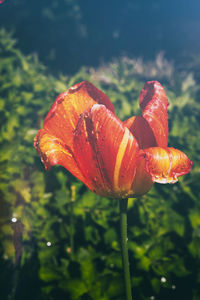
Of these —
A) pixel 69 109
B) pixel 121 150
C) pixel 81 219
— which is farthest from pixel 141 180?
pixel 81 219

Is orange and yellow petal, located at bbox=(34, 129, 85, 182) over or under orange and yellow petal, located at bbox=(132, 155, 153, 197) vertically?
over

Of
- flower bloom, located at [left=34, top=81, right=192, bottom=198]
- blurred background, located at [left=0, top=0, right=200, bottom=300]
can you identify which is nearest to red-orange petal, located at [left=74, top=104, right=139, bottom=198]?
flower bloom, located at [left=34, top=81, right=192, bottom=198]

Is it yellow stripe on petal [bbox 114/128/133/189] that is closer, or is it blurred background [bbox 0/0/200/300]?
yellow stripe on petal [bbox 114/128/133/189]

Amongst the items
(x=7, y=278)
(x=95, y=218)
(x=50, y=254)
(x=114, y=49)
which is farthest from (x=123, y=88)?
(x=114, y=49)

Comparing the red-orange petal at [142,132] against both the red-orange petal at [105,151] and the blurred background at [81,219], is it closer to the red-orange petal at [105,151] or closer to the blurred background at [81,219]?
the red-orange petal at [105,151]

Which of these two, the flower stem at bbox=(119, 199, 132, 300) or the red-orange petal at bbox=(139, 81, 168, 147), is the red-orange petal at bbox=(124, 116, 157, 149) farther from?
the flower stem at bbox=(119, 199, 132, 300)

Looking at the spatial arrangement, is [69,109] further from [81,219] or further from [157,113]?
[81,219]

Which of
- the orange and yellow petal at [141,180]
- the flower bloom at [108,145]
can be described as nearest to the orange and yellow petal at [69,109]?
the flower bloom at [108,145]

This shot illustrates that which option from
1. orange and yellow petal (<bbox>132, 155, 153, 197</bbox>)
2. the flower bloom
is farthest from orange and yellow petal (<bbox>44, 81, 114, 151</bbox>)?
orange and yellow petal (<bbox>132, 155, 153, 197</bbox>)

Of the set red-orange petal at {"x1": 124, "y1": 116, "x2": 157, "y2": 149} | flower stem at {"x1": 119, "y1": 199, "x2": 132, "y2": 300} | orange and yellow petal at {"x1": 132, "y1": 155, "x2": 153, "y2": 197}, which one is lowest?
flower stem at {"x1": 119, "y1": 199, "x2": 132, "y2": 300}
